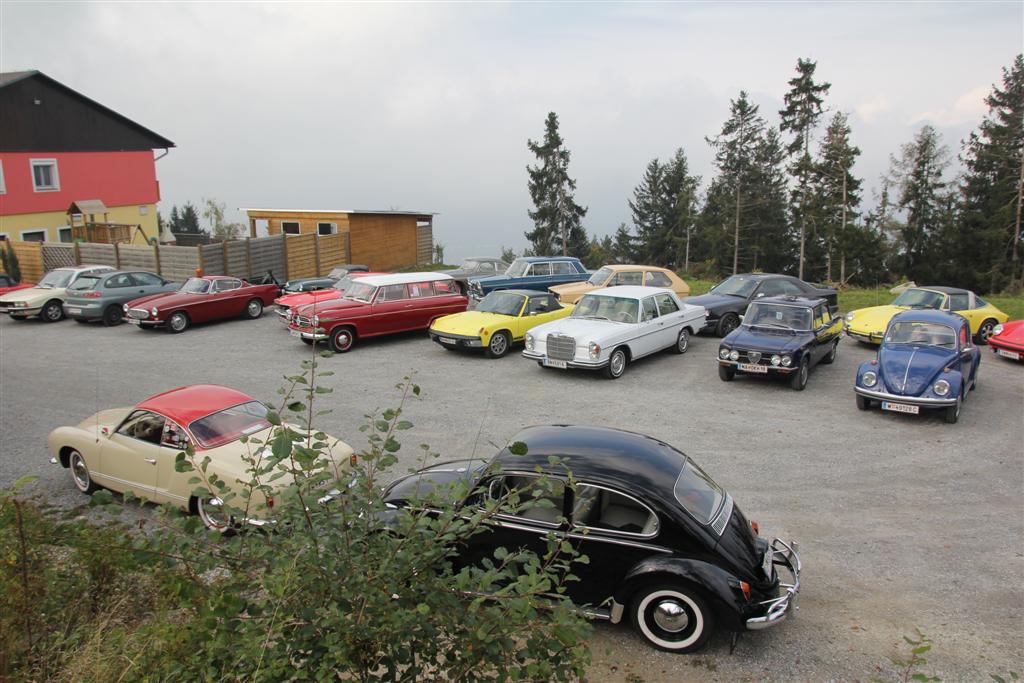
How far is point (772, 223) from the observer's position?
5028 centimetres

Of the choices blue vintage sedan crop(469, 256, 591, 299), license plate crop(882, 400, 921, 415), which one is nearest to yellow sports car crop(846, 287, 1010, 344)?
license plate crop(882, 400, 921, 415)

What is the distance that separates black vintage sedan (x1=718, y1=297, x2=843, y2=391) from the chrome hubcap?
26.6ft

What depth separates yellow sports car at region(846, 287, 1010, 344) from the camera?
51.6 feet

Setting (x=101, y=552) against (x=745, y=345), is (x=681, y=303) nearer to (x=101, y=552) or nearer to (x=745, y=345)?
(x=745, y=345)

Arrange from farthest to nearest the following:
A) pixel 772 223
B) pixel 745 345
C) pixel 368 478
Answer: pixel 772 223 → pixel 745 345 → pixel 368 478

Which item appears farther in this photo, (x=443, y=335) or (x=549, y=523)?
(x=443, y=335)

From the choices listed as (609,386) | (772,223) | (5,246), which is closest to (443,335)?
(609,386)

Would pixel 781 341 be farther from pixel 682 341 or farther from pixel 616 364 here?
pixel 616 364

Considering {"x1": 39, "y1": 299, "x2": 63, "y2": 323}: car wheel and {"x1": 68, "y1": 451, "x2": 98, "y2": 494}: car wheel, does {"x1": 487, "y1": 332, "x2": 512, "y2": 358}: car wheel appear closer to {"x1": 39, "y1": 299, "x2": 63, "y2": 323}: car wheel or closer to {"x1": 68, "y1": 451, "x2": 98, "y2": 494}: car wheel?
{"x1": 68, "y1": 451, "x2": 98, "y2": 494}: car wheel

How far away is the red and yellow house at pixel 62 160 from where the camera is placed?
29.4 meters

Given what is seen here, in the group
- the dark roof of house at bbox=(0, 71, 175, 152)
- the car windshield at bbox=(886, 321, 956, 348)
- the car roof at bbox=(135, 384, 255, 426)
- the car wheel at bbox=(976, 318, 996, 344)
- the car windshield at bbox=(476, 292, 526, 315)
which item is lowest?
the car wheel at bbox=(976, 318, 996, 344)

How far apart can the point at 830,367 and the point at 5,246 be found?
28.5 meters

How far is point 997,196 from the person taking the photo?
39.9 m

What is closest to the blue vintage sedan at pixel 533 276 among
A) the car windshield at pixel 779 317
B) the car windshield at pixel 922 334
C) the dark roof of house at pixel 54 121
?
the car windshield at pixel 779 317
